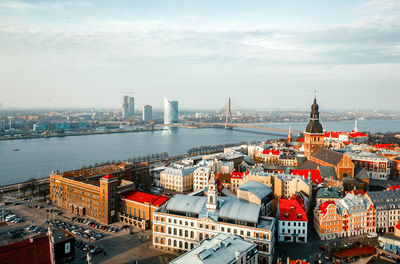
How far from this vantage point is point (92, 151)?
122 ft

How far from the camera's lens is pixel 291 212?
12539 millimetres

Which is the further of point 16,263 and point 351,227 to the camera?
point 351,227

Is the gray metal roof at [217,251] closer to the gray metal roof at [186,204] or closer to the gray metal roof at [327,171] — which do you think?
the gray metal roof at [186,204]

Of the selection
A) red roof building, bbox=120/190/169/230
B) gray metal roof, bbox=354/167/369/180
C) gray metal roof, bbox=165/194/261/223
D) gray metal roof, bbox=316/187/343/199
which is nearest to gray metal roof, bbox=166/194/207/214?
gray metal roof, bbox=165/194/261/223

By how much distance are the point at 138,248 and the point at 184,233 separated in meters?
1.81

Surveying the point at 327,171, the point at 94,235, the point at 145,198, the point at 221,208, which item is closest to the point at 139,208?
the point at 145,198

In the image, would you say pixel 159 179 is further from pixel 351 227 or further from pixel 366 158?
pixel 366 158

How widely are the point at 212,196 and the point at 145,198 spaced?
13.6 feet

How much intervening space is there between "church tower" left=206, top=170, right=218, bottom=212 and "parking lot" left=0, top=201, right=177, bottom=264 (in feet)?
6.97

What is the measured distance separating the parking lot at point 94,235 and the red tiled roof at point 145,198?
47.1 inches

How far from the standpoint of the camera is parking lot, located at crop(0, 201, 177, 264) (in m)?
11.1

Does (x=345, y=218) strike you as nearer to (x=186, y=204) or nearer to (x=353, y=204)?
(x=353, y=204)

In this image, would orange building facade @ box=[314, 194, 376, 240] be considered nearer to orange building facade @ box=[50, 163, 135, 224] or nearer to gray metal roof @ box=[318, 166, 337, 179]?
gray metal roof @ box=[318, 166, 337, 179]

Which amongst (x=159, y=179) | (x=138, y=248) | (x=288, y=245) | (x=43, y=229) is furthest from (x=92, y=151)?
(x=288, y=245)
